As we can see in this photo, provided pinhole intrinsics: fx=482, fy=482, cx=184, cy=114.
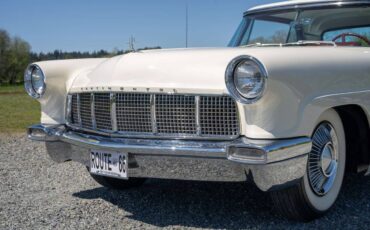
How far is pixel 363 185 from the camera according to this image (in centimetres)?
429

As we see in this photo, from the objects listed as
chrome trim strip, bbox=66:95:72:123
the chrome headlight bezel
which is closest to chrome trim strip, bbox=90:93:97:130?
chrome trim strip, bbox=66:95:72:123

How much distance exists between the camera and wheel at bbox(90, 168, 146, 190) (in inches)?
164

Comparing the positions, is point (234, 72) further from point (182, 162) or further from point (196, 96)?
point (182, 162)

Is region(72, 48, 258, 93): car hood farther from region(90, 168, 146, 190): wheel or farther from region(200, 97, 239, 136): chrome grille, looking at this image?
region(90, 168, 146, 190): wheel

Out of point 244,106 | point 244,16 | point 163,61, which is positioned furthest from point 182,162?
point 244,16

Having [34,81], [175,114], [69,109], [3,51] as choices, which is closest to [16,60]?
[3,51]

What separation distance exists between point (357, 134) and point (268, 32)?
60.9 inches

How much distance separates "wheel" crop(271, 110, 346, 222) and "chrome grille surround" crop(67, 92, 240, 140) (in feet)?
1.95

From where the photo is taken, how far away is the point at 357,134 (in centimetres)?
361

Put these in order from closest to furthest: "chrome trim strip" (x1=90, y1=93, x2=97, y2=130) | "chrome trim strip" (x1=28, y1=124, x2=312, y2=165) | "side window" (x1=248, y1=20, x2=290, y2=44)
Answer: "chrome trim strip" (x1=28, y1=124, x2=312, y2=165) < "chrome trim strip" (x1=90, y1=93, x2=97, y2=130) < "side window" (x1=248, y1=20, x2=290, y2=44)

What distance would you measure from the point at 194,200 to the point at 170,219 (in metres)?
0.46

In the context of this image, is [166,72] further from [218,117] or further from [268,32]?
[268,32]

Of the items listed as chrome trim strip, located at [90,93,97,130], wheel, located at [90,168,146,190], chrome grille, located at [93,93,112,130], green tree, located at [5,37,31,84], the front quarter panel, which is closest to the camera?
chrome grille, located at [93,93,112,130]

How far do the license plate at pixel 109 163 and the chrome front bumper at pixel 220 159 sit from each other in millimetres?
42
